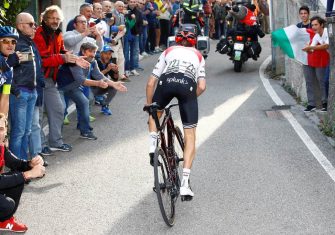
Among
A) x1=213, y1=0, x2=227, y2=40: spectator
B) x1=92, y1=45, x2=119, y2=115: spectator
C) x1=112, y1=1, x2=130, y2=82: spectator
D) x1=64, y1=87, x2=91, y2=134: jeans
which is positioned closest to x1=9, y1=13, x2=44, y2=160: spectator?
x1=64, y1=87, x2=91, y2=134: jeans

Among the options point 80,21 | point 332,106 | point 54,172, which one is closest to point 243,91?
point 332,106

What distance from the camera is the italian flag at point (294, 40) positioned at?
13.2m

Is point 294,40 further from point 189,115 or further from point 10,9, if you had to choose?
point 189,115

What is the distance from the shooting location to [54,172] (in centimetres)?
907

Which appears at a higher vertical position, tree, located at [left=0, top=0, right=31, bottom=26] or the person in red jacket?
tree, located at [left=0, top=0, right=31, bottom=26]

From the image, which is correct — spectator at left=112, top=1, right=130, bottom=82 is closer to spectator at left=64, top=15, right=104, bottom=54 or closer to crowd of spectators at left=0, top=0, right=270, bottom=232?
crowd of spectators at left=0, top=0, right=270, bottom=232

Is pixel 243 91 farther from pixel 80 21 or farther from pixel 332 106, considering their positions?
pixel 80 21

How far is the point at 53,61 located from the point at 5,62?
163 cm

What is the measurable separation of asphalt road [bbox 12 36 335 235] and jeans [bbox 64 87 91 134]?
8.9 inches

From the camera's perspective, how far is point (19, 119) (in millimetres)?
8766

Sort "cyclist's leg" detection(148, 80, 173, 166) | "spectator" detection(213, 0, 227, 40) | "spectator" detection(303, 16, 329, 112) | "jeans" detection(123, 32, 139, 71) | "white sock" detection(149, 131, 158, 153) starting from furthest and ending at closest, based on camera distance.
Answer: "spectator" detection(213, 0, 227, 40)
"jeans" detection(123, 32, 139, 71)
"spectator" detection(303, 16, 329, 112)
"cyclist's leg" detection(148, 80, 173, 166)
"white sock" detection(149, 131, 158, 153)

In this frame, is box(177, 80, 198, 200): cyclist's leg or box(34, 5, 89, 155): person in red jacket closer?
box(177, 80, 198, 200): cyclist's leg

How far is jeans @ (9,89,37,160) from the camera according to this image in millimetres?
8742

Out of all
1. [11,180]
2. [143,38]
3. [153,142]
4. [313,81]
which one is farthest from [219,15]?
Result: [11,180]
